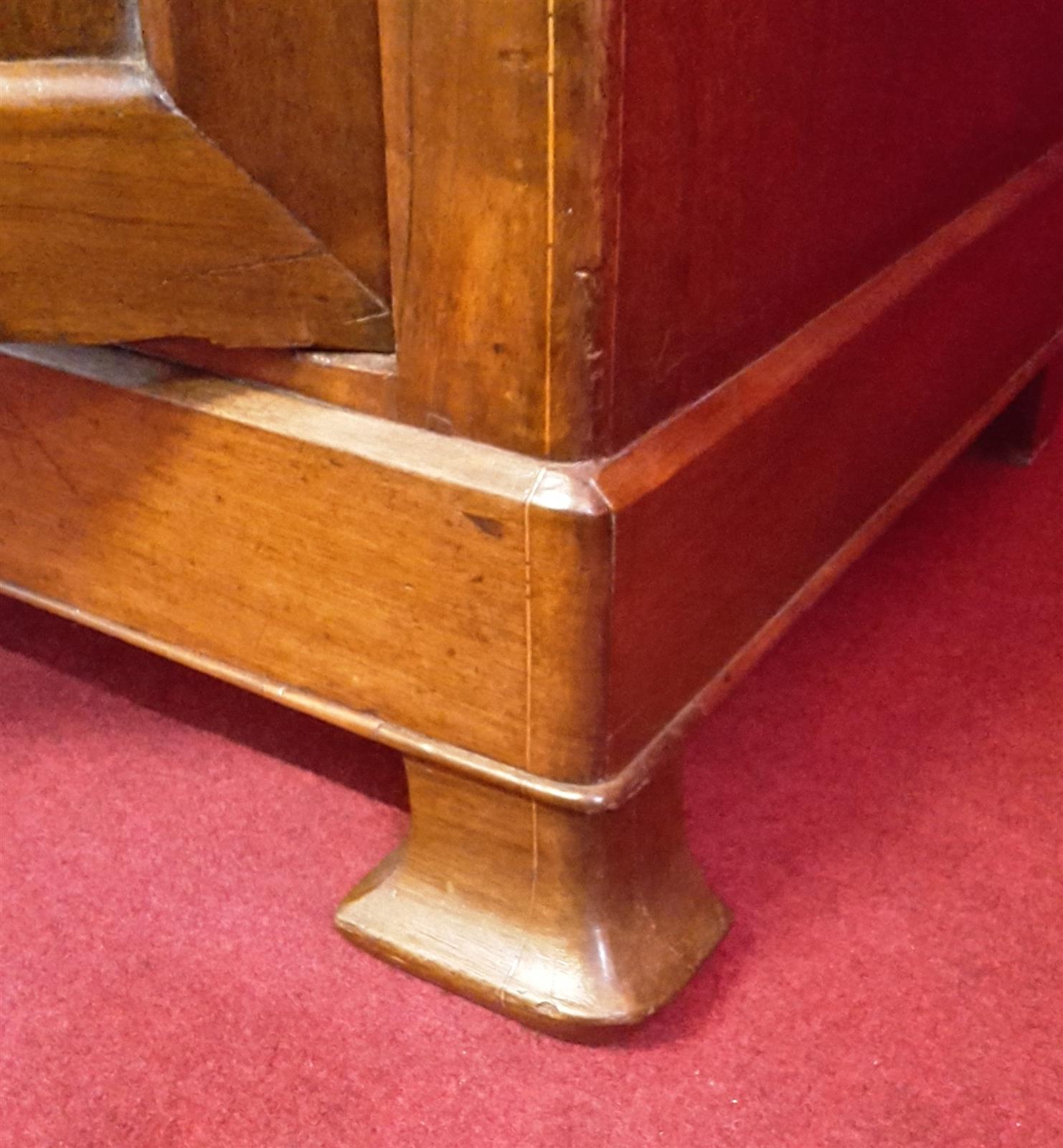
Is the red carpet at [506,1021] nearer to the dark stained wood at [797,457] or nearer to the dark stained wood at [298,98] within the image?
the dark stained wood at [797,457]

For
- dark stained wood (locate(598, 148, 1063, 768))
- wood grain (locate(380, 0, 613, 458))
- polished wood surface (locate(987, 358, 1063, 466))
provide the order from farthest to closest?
polished wood surface (locate(987, 358, 1063, 466)) → dark stained wood (locate(598, 148, 1063, 768)) → wood grain (locate(380, 0, 613, 458))

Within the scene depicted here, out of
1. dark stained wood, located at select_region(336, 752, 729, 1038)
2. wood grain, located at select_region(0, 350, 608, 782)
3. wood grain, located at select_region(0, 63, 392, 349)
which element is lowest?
dark stained wood, located at select_region(336, 752, 729, 1038)

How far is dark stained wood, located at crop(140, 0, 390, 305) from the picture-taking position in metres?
0.47

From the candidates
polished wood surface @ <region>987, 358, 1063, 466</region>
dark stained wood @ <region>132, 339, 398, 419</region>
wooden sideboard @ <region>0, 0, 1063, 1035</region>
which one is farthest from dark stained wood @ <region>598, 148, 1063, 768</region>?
polished wood surface @ <region>987, 358, 1063, 466</region>

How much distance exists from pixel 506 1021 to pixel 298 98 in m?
0.42

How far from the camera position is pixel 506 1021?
0.62 m

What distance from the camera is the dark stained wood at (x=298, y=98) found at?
0.47 m

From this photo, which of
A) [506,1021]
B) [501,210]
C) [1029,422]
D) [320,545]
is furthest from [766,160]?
[1029,422]

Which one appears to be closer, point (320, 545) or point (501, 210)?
point (501, 210)

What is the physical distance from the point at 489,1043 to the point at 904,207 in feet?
1.58

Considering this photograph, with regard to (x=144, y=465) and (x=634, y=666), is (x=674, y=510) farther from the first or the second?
(x=144, y=465)

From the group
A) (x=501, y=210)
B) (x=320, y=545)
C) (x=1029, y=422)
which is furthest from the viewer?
(x=1029, y=422)

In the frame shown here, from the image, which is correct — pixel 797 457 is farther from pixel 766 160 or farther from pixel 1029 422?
pixel 1029 422

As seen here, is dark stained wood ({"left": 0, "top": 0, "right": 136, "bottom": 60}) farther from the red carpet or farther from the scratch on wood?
the red carpet
